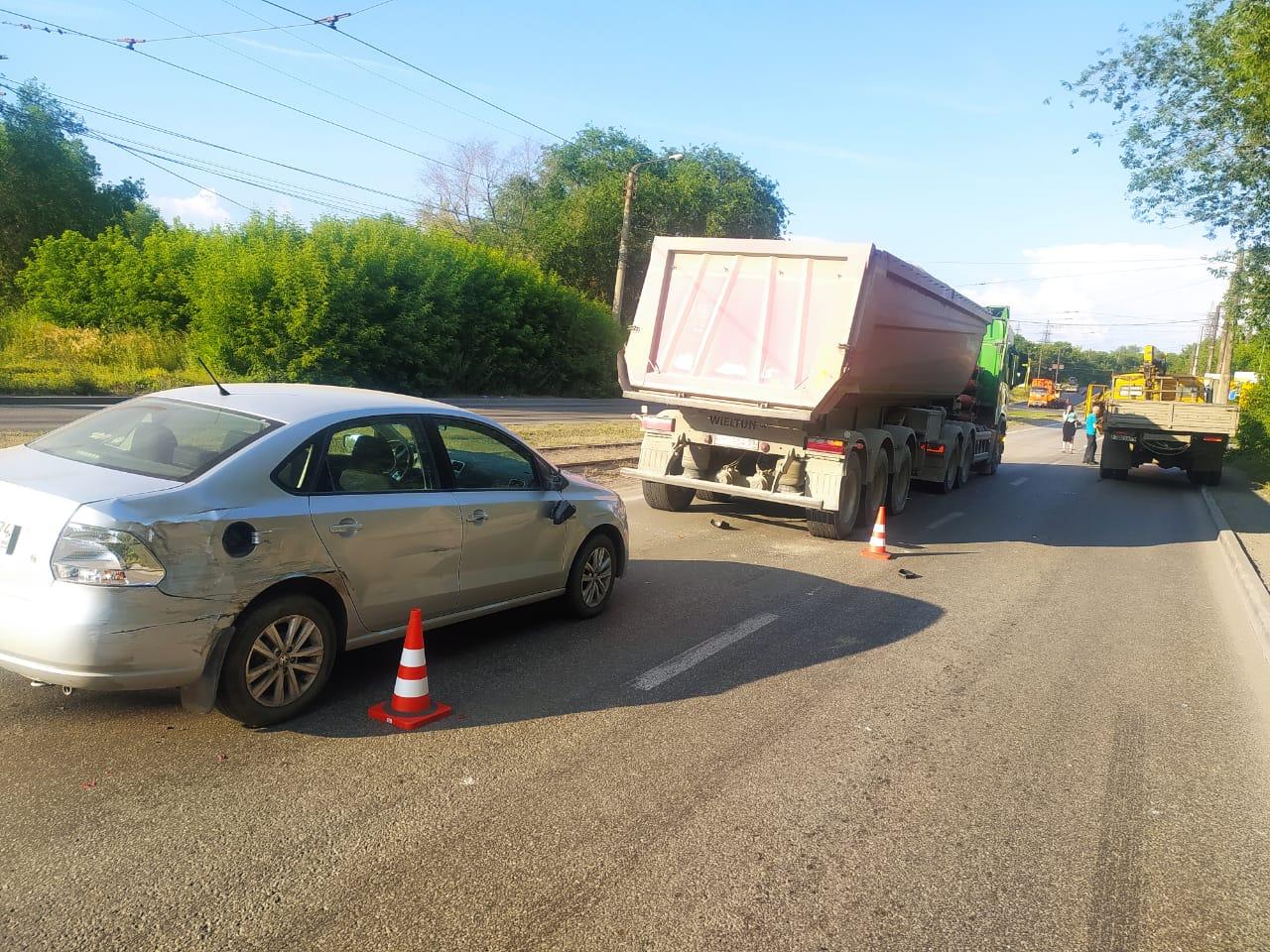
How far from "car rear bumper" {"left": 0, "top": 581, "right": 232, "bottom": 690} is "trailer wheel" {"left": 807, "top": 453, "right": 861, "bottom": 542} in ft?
24.6

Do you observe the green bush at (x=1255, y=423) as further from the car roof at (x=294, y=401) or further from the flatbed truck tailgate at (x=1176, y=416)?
the car roof at (x=294, y=401)

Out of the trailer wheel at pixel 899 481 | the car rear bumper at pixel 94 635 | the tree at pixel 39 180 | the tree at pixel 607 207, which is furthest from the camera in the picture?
the tree at pixel 607 207

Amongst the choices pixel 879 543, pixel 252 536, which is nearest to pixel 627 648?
pixel 252 536

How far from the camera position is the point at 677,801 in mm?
4051

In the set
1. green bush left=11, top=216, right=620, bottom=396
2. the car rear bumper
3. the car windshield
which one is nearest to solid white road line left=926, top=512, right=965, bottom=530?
the car windshield

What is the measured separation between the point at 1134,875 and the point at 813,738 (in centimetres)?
157

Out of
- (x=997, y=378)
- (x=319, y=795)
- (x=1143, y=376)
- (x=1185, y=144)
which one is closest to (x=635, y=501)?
(x=319, y=795)

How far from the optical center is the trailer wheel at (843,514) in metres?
10.6

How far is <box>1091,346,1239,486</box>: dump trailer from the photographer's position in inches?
752

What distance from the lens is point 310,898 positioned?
10.4 ft

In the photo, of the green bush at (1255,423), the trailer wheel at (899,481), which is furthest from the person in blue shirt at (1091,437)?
the trailer wheel at (899,481)

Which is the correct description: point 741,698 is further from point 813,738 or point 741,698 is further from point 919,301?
point 919,301

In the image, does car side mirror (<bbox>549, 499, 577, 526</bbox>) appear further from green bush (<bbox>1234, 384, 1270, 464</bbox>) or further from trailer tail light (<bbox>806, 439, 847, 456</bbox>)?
green bush (<bbox>1234, 384, 1270, 464</bbox>)

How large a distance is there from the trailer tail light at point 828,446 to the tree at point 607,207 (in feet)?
120
